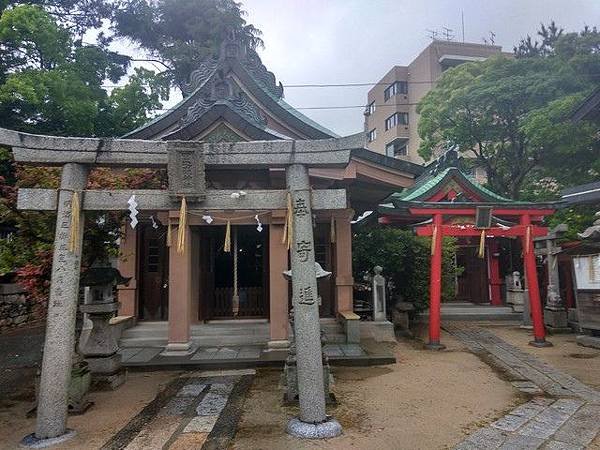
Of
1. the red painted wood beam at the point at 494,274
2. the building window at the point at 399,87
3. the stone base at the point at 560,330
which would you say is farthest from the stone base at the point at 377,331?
the building window at the point at 399,87

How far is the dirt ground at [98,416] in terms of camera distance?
5617mm

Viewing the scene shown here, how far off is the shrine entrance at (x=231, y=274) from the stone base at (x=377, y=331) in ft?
9.47

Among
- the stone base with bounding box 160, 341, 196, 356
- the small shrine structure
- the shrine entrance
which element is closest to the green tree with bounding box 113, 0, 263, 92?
the shrine entrance

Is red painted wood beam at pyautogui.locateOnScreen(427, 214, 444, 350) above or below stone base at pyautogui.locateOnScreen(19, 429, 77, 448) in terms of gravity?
above

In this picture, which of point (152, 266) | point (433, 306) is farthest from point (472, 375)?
point (152, 266)

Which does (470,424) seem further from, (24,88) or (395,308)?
(24,88)

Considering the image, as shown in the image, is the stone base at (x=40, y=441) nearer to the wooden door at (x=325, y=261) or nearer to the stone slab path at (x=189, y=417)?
the stone slab path at (x=189, y=417)

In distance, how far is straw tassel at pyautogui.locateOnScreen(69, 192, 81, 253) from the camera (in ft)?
19.1

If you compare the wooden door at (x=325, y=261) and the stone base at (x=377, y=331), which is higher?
the wooden door at (x=325, y=261)

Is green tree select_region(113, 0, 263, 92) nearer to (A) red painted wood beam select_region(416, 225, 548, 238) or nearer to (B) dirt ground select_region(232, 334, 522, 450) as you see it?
(A) red painted wood beam select_region(416, 225, 548, 238)

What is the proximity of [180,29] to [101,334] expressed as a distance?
2378 centimetres

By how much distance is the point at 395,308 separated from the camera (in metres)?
14.9

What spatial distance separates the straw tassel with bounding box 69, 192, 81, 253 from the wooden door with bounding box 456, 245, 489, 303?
17256mm

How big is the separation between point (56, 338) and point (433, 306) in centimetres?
907
